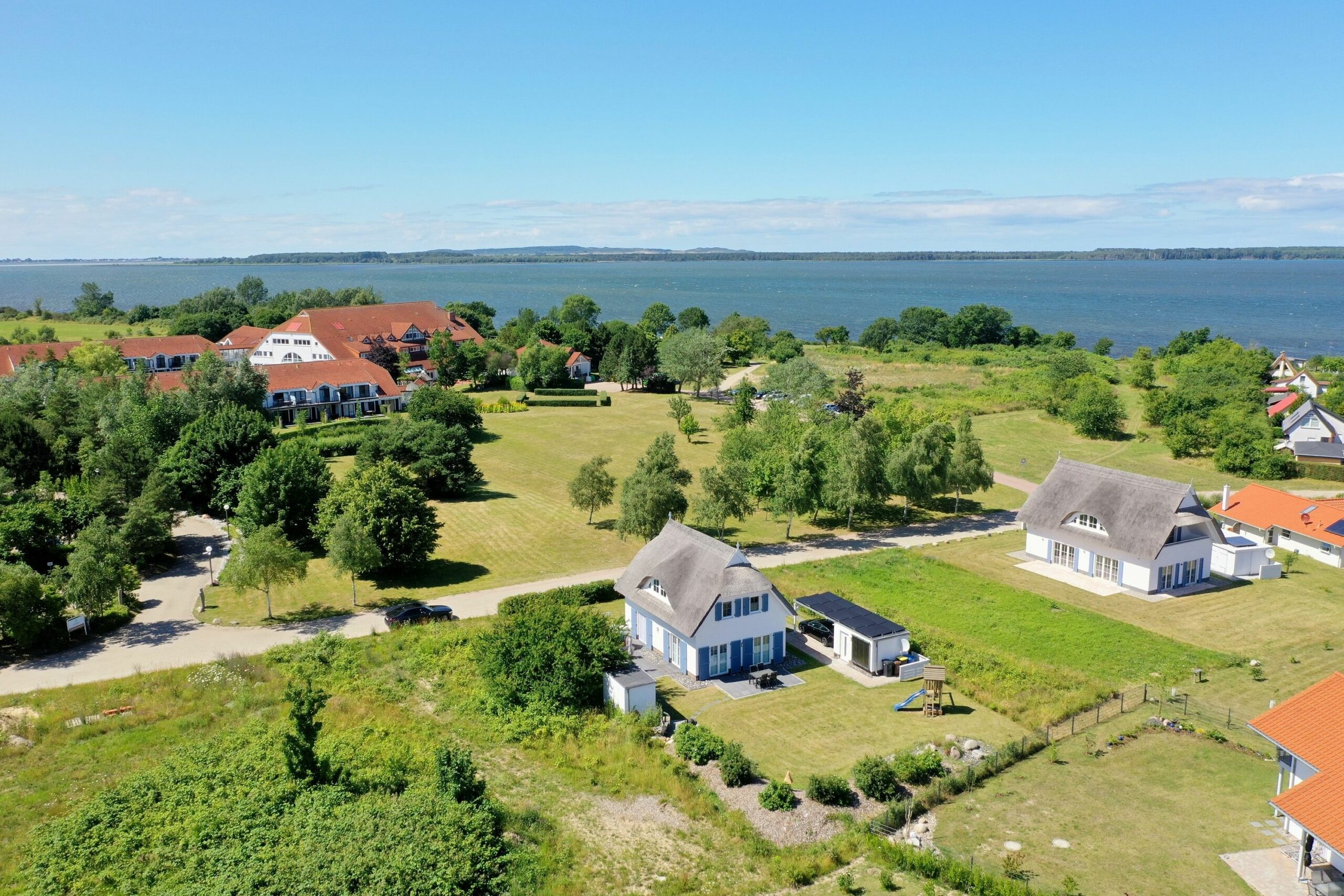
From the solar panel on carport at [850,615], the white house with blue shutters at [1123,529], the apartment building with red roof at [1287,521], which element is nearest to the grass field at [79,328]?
the solar panel on carport at [850,615]

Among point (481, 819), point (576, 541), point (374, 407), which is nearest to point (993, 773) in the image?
point (481, 819)

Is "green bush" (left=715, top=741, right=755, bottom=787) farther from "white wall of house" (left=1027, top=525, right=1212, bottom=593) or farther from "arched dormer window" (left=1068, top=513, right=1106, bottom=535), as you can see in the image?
"arched dormer window" (left=1068, top=513, right=1106, bottom=535)

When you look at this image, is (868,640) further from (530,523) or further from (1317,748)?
(530,523)

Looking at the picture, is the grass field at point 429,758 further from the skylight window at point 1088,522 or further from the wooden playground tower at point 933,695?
the skylight window at point 1088,522

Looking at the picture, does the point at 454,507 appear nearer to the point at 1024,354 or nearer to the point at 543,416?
the point at 543,416

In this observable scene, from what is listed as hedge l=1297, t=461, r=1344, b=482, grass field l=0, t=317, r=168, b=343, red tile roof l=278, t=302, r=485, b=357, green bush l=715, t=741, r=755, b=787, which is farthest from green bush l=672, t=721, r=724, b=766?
grass field l=0, t=317, r=168, b=343

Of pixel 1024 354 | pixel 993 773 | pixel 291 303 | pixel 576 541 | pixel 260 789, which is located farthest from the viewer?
pixel 291 303

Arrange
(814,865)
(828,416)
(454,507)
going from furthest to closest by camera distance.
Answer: (828,416) < (454,507) < (814,865)
